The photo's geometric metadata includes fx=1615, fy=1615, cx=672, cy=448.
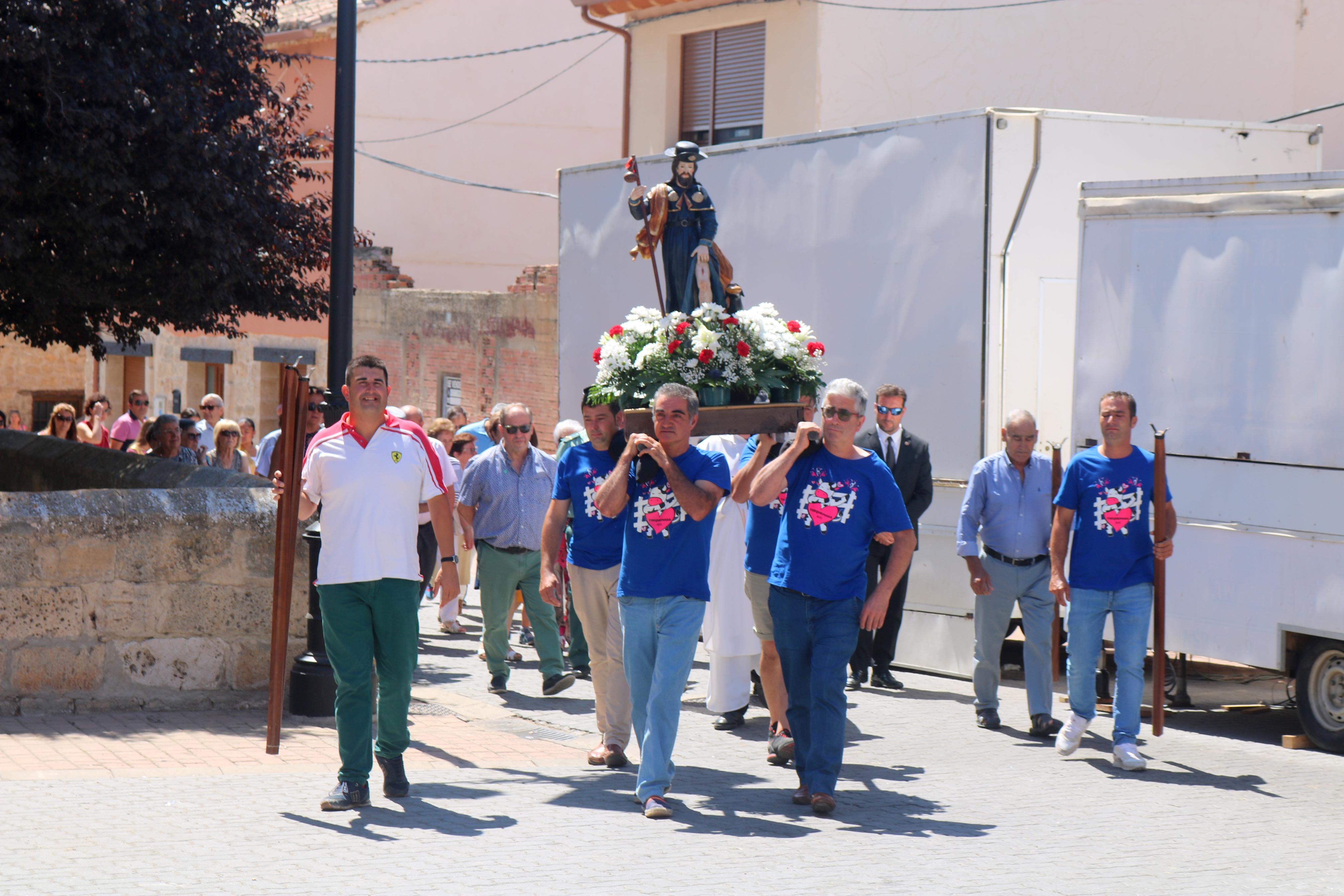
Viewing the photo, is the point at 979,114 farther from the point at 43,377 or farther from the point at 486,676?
the point at 43,377

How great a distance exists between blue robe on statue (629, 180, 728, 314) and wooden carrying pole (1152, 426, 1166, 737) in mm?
2563

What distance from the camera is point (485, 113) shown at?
30891mm

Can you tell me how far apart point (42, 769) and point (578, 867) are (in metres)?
2.82

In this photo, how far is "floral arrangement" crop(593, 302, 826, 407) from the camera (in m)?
8.44

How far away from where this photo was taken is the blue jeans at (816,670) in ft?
22.9

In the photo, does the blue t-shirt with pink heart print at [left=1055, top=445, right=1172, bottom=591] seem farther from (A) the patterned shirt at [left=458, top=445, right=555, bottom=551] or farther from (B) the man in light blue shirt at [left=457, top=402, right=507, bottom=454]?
(B) the man in light blue shirt at [left=457, top=402, right=507, bottom=454]

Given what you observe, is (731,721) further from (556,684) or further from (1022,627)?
(1022,627)

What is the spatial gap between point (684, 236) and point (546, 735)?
2.94 meters

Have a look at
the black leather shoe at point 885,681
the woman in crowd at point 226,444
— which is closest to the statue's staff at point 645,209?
the black leather shoe at point 885,681

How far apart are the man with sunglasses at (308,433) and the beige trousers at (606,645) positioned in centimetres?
182

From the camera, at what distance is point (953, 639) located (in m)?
11.2

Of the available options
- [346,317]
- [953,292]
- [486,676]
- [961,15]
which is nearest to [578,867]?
[346,317]

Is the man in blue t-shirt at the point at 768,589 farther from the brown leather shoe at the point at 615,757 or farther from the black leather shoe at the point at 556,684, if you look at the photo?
the black leather shoe at the point at 556,684

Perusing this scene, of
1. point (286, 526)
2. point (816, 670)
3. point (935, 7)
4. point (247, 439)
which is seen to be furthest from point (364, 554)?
point (935, 7)
